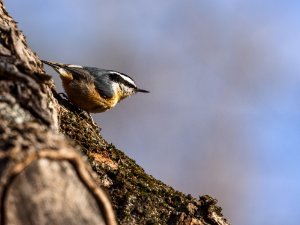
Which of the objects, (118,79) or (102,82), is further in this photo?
(118,79)

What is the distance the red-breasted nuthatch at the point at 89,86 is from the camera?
15.1 ft

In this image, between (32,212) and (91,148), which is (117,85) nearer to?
(91,148)

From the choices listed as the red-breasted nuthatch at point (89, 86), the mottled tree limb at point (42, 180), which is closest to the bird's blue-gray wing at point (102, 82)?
the red-breasted nuthatch at point (89, 86)

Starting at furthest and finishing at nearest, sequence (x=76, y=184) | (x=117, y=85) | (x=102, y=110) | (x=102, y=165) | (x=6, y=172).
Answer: (x=117, y=85) → (x=102, y=110) → (x=102, y=165) → (x=76, y=184) → (x=6, y=172)

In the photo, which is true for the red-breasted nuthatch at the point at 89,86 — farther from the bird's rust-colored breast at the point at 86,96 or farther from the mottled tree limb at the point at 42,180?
the mottled tree limb at the point at 42,180

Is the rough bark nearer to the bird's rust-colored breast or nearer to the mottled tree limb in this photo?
the mottled tree limb

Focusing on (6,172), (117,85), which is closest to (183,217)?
(6,172)

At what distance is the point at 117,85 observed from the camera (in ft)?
17.3

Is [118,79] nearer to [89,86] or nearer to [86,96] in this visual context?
[89,86]

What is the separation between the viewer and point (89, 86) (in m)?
4.80

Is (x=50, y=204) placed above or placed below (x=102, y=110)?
below

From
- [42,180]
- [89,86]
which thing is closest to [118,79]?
[89,86]

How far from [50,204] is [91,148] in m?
1.34

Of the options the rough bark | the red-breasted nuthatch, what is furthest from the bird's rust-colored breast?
the rough bark
